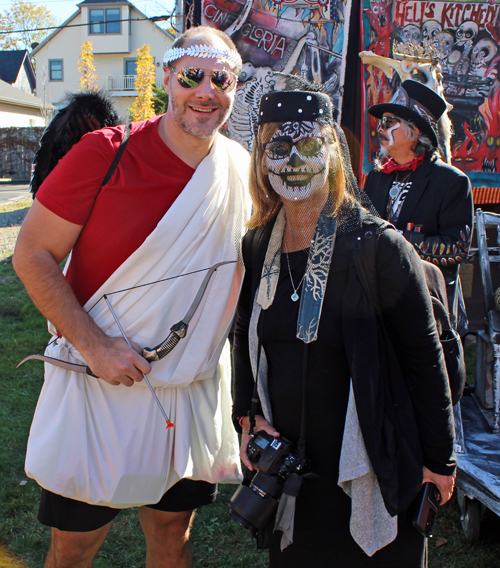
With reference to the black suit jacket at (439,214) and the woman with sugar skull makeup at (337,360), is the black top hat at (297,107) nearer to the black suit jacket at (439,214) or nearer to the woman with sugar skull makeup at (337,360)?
the woman with sugar skull makeup at (337,360)

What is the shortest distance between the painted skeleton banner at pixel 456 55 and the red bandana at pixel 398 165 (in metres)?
1.54

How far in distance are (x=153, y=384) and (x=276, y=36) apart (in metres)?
3.55

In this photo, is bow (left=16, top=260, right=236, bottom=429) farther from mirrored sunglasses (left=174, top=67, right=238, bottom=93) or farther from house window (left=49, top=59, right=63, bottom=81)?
house window (left=49, top=59, right=63, bottom=81)

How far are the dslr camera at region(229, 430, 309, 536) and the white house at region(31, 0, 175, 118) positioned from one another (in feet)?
94.9

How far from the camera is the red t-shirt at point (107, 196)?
69.6 inches

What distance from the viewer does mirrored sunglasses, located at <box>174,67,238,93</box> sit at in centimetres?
189

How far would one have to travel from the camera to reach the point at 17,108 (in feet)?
89.3

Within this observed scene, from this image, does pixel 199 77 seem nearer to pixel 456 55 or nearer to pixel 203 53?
pixel 203 53

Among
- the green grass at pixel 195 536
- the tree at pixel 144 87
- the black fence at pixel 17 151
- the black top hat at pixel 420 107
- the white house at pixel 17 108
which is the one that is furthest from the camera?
the white house at pixel 17 108

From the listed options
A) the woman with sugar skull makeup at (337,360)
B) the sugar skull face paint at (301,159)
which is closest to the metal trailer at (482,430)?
the woman with sugar skull makeup at (337,360)

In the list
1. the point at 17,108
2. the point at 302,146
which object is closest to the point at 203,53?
the point at 302,146

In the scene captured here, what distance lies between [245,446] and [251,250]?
0.63m

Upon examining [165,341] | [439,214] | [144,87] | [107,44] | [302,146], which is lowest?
[165,341]

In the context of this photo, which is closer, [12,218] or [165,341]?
[165,341]
